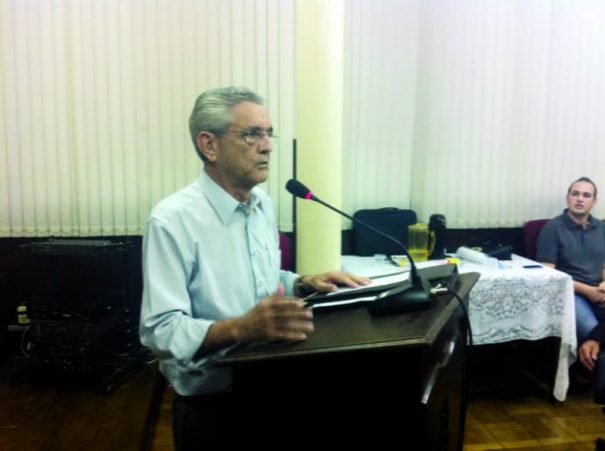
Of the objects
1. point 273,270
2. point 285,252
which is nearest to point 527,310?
point 285,252

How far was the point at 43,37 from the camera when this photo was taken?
3.02 meters

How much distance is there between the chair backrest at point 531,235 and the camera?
3.51 m

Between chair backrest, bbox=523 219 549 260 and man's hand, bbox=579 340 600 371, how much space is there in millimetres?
917

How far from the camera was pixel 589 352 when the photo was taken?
263cm

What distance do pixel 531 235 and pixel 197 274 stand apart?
2856mm

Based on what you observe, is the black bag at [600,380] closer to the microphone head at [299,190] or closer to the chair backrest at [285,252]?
the microphone head at [299,190]

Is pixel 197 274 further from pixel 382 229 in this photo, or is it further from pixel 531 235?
pixel 531 235

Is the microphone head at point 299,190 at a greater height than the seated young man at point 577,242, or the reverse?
the microphone head at point 299,190

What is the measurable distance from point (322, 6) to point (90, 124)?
4.87 feet

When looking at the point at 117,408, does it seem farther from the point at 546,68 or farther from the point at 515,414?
the point at 546,68

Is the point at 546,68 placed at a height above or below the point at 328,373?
above

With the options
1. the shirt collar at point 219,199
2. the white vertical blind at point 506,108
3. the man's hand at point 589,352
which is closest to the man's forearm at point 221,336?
the shirt collar at point 219,199

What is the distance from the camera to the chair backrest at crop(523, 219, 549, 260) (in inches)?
138

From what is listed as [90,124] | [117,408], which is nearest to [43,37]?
[90,124]
